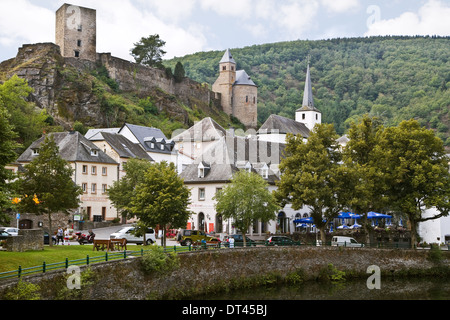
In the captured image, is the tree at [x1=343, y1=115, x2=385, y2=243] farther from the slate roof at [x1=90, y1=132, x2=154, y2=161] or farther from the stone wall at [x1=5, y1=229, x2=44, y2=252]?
the slate roof at [x1=90, y1=132, x2=154, y2=161]

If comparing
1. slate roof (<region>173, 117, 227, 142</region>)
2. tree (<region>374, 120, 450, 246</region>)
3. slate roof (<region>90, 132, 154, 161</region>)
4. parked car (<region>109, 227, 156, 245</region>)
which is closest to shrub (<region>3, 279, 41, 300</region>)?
parked car (<region>109, 227, 156, 245</region>)

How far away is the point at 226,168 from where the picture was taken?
183 ft

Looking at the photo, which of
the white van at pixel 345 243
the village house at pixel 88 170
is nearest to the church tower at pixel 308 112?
the village house at pixel 88 170

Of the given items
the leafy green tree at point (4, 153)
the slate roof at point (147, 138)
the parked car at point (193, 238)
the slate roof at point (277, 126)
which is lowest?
the parked car at point (193, 238)

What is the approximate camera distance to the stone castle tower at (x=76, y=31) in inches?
3757

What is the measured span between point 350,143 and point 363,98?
488ft

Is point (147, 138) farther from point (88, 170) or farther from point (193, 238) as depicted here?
point (193, 238)

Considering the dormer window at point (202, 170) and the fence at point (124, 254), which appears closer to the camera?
the fence at point (124, 254)

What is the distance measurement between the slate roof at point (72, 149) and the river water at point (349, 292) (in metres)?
31.5

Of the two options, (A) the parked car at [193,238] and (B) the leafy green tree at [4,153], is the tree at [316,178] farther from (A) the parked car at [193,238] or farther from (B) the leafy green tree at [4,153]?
(B) the leafy green tree at [4,153]

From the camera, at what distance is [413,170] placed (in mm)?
48781
